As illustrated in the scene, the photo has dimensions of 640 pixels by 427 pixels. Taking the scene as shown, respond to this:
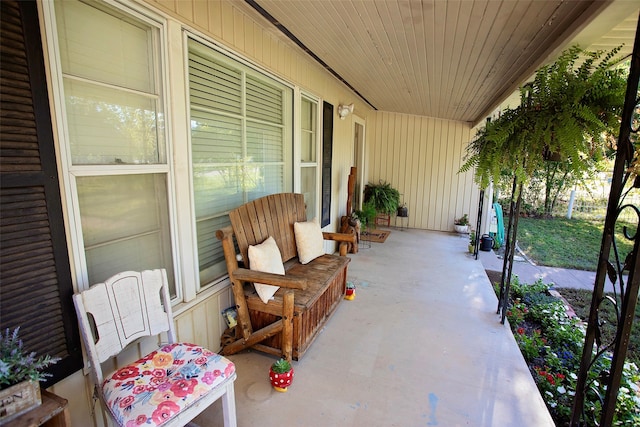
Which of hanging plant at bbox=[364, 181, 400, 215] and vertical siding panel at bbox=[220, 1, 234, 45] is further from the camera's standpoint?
hanging plant at bbox=[364, 181, 400, 215]

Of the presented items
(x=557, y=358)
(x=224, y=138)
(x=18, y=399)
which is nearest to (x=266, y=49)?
(x=224, y=138)

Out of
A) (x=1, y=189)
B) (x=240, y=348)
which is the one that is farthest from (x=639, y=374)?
(x=1, y=189)

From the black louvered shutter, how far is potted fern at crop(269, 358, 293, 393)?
1.08 m

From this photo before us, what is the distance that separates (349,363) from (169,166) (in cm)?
180

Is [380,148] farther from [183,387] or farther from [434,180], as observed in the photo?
[183,387]

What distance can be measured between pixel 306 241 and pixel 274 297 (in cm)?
84

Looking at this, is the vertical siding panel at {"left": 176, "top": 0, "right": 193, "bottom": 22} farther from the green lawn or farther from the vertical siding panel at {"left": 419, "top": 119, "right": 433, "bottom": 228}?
the vertical siding panel at {"left": 419, "top": 119, "right": 433, "bottom": 228}

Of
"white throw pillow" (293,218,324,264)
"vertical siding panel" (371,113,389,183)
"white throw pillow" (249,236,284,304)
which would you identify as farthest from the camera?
"vertical siding panel" (371,113,389,183)

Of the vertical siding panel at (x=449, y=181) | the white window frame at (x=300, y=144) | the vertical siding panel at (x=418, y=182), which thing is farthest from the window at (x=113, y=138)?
the vertical siding panel at (x=449, y=181)

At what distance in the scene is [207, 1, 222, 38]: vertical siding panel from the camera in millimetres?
2027

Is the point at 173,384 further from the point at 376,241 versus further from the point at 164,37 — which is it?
the point at 376,241

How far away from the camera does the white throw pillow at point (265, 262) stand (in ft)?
7.33

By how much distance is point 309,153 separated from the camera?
3898 mm

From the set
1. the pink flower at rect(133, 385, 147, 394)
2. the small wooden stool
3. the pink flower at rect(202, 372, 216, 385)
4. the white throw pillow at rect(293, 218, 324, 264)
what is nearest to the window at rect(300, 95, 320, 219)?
the white throw pillow at rect(293, 218, 324, 264)
